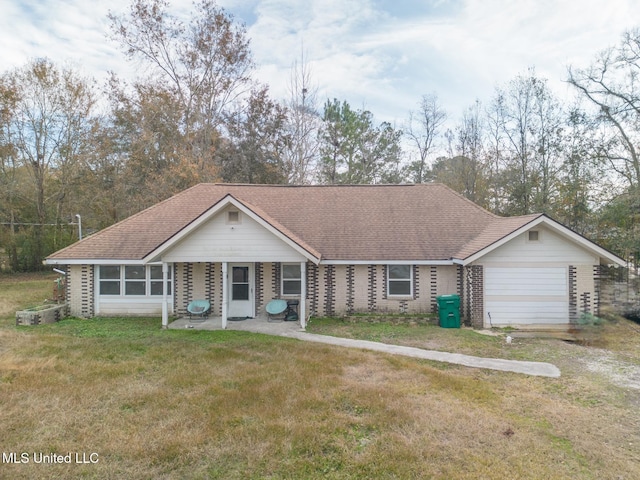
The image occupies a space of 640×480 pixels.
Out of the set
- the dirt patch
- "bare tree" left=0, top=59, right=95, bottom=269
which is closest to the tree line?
"bare tree" left=0, top=59, right=95, bottom=269

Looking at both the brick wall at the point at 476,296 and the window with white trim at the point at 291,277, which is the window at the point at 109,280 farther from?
the brick wall at the point at 476,296

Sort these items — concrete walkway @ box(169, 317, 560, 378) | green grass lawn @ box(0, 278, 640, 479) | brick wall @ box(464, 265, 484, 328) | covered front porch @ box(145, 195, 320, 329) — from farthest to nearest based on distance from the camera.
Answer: brick wall @ box(464, 265, 484, 328)
covered front porch @ box(145, 195, 320, 329)
concrete walkway @ box(169, 317, 560, 378)
green grass lawn @ box(0, 278, 640, 479)

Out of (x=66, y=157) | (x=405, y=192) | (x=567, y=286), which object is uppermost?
(x=66, y=157)

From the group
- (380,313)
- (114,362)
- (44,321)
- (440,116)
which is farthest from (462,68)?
(44,321)

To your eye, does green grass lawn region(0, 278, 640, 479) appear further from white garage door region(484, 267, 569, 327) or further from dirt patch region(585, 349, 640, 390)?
white garage door region(484, 267, 569, 327)

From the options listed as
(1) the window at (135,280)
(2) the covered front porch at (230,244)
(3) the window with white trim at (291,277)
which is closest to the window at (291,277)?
(3) the window with white trim at (291,277)

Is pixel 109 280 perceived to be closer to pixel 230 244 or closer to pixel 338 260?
pixel 230 244

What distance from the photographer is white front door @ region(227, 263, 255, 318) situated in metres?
13.4

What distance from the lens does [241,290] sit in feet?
44.1

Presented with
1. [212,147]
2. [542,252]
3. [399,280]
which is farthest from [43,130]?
[542,252]

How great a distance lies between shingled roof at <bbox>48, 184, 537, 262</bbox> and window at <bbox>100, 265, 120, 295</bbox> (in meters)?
0.70

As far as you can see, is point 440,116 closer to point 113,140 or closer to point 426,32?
point 426,32

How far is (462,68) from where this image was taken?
16.5m

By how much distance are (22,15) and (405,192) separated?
55.8 feet
